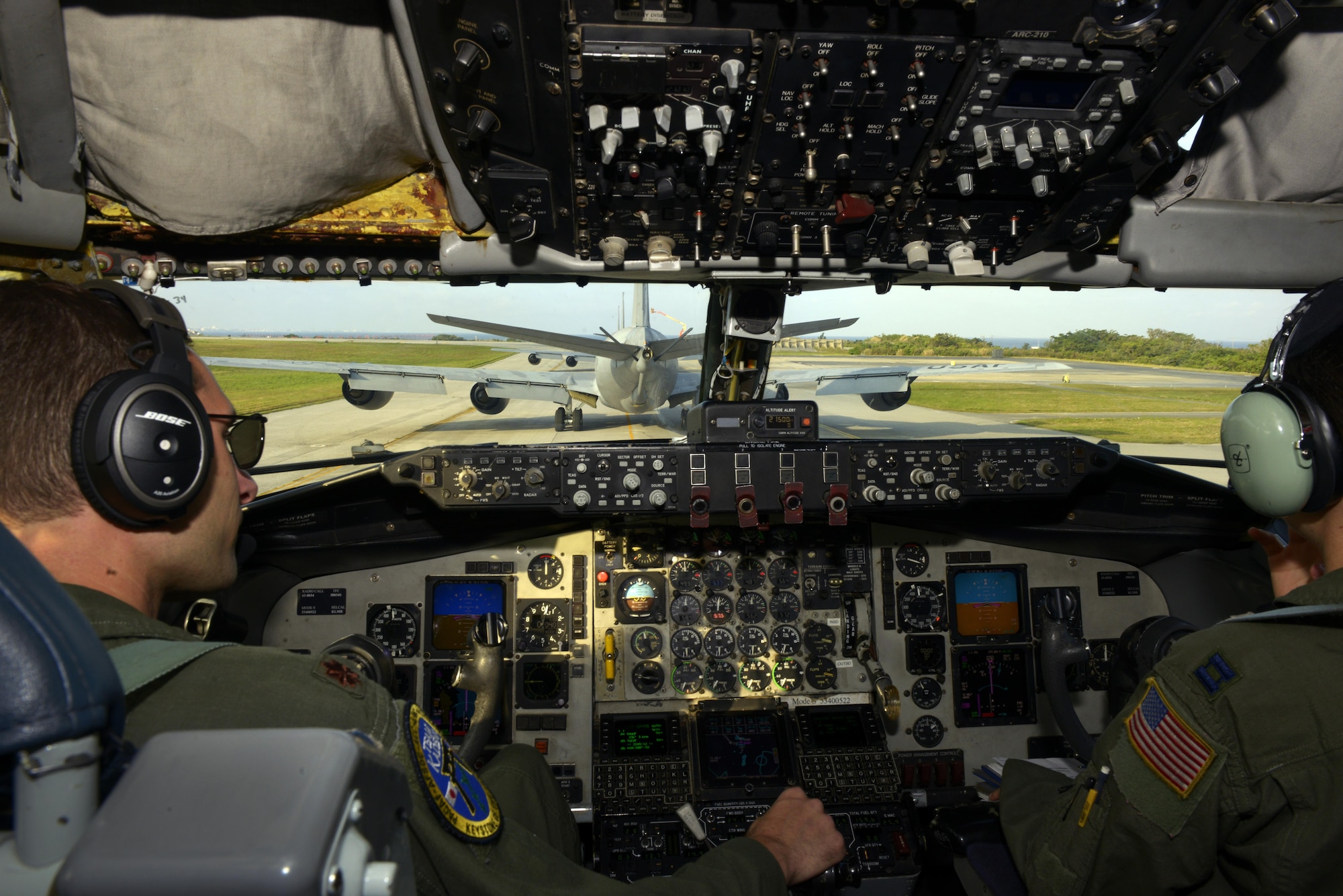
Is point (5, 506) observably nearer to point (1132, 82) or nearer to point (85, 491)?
point (85, 491)

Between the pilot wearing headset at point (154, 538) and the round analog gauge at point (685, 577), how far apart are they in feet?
6.99

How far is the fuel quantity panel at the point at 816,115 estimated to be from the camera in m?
1.52

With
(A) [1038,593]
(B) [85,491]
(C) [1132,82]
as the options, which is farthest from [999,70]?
(A) [1038,593]

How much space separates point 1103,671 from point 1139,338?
5.98ft

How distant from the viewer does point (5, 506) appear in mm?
826

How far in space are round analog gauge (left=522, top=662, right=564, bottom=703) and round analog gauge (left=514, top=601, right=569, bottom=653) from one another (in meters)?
0.07

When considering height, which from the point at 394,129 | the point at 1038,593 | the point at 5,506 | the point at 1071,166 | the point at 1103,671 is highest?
the point at 394,129

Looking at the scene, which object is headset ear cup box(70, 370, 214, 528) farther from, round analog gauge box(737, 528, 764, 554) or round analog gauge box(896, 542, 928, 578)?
round analog gauge box(896, 542, 928, 578)

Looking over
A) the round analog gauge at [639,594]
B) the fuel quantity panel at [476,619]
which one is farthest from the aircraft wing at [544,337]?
the round analog gauge at [639,594]

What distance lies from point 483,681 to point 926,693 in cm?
198

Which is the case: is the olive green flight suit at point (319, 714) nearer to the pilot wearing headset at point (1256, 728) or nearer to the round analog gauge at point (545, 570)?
the pilot wearing headset at point (1256, 728)

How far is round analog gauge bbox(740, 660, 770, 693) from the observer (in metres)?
3.16

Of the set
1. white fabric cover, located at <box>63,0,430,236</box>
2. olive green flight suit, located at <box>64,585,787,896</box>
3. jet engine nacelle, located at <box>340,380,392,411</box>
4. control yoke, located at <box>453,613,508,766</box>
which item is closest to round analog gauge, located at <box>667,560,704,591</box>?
control yoke, located at <box>453,613,508,766</box>

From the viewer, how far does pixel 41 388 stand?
2.77 feet
